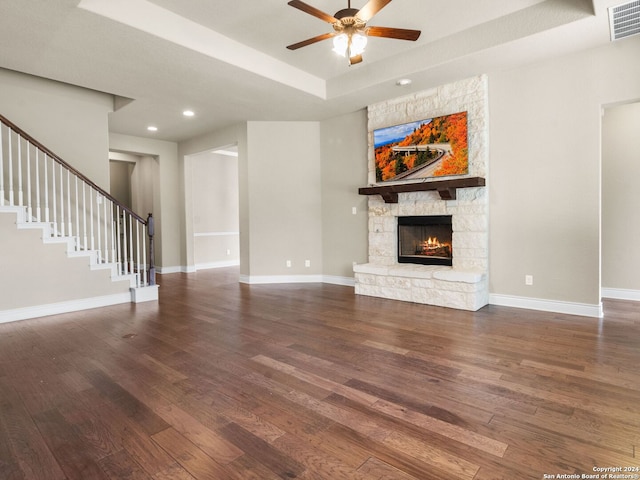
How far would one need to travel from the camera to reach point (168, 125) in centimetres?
697

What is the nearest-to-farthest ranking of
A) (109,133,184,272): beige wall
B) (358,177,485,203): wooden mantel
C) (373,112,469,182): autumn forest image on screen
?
(358,177,485,203): wooden mantel → (373,112,469,182): autumn forest image on screen → (109,133,184,272): beige wall

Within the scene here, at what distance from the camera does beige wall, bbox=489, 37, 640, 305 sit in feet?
13.2

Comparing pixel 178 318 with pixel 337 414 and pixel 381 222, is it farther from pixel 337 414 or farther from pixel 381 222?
pixel 381 222

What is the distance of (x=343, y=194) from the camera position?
644cm

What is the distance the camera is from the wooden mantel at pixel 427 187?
15.1 feet

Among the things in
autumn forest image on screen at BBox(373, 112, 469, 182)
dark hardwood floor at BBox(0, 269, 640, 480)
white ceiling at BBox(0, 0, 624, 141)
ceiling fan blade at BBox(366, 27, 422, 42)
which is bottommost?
dark hardwood floor at BBox(0, 269, 640, 480)

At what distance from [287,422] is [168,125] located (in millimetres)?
6524

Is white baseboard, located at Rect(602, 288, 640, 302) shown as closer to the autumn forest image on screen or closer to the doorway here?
the autumn forest image on screen

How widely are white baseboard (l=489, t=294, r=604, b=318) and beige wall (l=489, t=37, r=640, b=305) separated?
5cm

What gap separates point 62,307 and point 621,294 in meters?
7.63

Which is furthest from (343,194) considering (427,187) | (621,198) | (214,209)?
(214,209)

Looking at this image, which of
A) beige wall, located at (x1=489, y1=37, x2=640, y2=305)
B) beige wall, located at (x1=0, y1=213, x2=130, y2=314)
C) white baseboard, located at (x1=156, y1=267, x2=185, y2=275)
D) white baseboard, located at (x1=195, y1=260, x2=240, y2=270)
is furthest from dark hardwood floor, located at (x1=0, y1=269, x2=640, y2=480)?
white baseboard, located at (x1=195, y1=260, x2=240, y2=270)

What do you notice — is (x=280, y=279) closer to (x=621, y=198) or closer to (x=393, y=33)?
(x=393, y=33)

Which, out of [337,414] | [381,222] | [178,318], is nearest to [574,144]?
[381,222]
